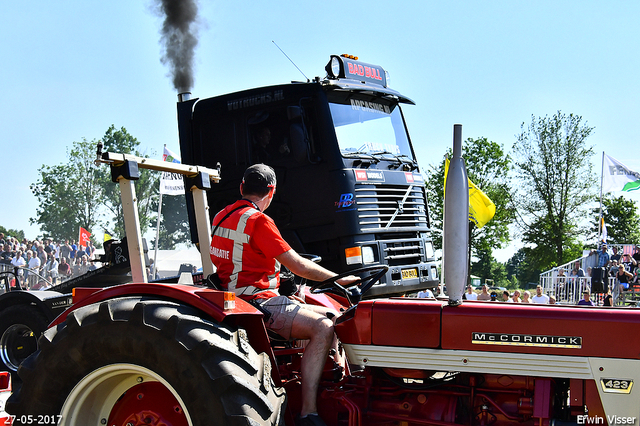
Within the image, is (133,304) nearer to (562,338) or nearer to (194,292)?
(194,292)

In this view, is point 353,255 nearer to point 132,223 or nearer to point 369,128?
point 369,128

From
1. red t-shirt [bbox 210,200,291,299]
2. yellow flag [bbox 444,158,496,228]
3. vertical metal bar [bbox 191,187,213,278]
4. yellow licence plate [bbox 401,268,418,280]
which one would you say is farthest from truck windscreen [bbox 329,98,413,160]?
yellow flag [bbox 444,158,496,228]

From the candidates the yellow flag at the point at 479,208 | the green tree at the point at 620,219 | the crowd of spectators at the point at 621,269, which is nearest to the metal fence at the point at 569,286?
the crowd of spectators at the point at 621,269

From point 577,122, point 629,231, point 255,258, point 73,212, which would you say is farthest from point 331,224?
point 73,212

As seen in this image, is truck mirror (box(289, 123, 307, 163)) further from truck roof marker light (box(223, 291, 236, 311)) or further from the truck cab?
truck roof marker light (box(223, 291, 236, 311))

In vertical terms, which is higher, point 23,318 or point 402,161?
point 402,161

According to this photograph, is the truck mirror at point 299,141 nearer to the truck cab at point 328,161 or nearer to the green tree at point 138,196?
the truck cab at point 328,161

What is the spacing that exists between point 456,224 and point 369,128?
4684 mm

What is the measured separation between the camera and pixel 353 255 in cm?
687

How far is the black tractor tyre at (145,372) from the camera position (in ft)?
9.70

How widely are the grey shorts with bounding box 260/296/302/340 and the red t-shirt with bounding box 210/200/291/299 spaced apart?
84 mm

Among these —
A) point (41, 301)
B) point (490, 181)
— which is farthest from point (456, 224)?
point (490, 181)

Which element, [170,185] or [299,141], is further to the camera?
[170,185]

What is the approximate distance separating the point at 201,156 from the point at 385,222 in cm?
235
